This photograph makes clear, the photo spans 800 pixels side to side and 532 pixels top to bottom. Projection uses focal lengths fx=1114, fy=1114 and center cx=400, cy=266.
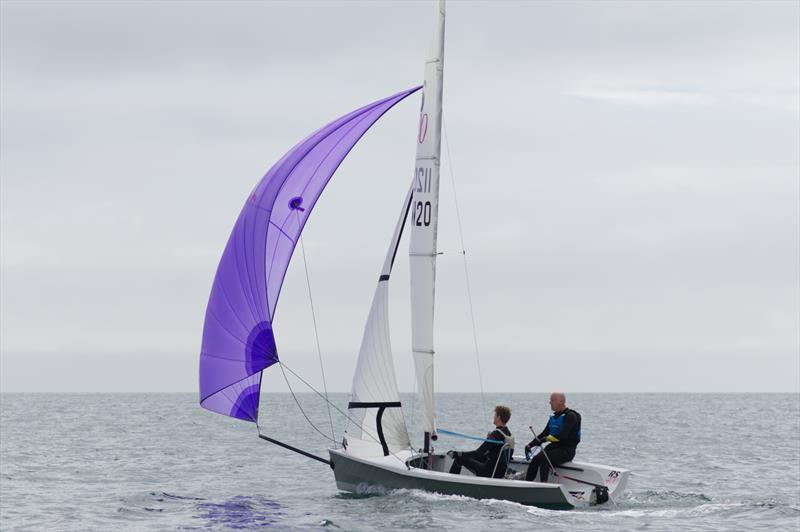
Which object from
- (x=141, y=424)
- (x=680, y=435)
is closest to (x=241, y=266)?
(x=680, y=435)

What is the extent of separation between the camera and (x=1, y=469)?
27.0 m

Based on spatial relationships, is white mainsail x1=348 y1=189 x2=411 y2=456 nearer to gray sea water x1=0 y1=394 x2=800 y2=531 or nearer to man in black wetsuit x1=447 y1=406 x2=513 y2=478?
gray sea water x1=0 y1=394 x2=800 y2=531

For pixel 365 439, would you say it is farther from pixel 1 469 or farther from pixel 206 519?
pixel 1 469

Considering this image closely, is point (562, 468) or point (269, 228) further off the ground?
point (269, 228)

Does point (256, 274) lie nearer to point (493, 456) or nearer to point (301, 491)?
point (493, 456)

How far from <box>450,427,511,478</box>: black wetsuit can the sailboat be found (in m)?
0.39

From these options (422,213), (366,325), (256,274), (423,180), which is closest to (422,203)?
(422,213)

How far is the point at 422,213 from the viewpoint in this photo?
17.5 m

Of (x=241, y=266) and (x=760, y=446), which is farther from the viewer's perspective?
(x=760, y=446)

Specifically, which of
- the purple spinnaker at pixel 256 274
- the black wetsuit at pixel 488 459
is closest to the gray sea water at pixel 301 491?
the black wetsuit at pixel 488 459

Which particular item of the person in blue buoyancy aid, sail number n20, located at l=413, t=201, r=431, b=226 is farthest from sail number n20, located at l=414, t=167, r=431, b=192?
the person in blue buoyancy aid

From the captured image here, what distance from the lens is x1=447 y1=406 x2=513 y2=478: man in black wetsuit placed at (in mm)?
16656

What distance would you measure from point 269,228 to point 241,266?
778mm

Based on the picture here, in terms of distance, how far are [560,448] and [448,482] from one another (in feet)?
6.39
